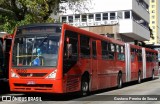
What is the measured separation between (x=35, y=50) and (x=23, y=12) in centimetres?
992

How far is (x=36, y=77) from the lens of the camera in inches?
570

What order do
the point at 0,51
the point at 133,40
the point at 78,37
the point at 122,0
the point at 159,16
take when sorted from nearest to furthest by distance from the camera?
the point at 78,37 < the point at 0,51 < the point at 122,0 < the point at 133,40 < the point at 159,16

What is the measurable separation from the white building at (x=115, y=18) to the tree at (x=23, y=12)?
78.7ft

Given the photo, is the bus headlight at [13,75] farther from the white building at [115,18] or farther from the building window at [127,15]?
the building window at [127,15]

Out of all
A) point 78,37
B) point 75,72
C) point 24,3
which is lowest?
point 75,72

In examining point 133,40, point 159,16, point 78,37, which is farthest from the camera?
point 159,16

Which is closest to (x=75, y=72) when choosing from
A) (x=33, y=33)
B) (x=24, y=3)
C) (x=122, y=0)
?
(x=33, y=33)

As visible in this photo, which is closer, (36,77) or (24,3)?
(36,77)

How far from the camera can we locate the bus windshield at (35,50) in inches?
568

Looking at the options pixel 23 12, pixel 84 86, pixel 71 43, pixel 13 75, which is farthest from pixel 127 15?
pixel 13 75

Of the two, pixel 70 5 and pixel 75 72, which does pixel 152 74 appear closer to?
pixel 70 5

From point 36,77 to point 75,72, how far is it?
169 centimetres

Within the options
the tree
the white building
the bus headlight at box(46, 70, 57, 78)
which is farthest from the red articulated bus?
the white building

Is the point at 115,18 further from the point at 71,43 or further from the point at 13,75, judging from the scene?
the point at 13,75
